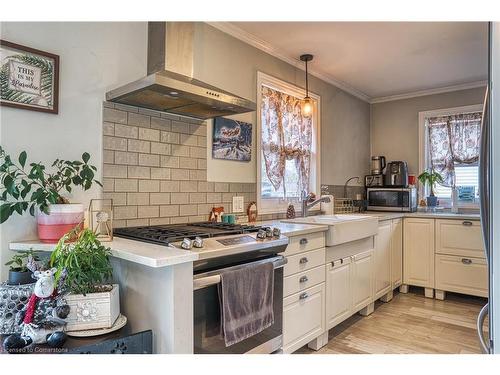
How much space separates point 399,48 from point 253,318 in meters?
2.71

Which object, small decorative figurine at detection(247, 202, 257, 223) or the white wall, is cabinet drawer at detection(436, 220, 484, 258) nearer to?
small decorative figurine at detection(247, 202, 257, 223)

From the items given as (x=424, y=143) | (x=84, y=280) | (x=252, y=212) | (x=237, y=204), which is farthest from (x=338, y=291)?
(x=424, y=143)

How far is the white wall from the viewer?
161 centimetres

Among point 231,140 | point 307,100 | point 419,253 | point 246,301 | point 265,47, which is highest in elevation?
point 265,47

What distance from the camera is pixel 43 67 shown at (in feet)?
5.57

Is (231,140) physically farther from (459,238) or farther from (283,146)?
(459,238)

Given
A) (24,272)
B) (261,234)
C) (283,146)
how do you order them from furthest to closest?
(283,146), (261,234), (24,272)

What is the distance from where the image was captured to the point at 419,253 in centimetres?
371

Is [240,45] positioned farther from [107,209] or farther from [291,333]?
[291,333]

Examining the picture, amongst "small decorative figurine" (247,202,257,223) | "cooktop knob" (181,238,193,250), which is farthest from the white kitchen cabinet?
"cooktop knob" (181,238,193,250)

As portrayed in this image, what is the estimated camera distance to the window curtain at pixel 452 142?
3.99 m

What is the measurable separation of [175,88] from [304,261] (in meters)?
1.36

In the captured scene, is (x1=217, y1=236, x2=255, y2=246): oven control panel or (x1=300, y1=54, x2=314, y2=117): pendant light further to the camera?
(x1=300, y1=54, x2=314, y2=117): pendant light

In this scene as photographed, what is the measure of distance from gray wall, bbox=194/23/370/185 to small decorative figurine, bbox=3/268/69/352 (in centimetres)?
137
